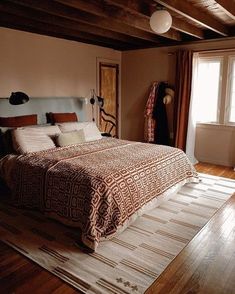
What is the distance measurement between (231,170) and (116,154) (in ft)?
8.29

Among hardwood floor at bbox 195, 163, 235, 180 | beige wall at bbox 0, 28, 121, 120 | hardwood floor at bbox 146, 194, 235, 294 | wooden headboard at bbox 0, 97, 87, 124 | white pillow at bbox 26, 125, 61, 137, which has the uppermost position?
beige wall at bbox 0, 28, 121, 120

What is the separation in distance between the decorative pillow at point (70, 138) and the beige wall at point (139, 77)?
225 cm

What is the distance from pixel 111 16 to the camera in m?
3.33

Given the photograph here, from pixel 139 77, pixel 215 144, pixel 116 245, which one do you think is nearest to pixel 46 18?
pixel 139 77

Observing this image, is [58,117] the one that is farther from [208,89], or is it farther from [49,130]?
[208,89]

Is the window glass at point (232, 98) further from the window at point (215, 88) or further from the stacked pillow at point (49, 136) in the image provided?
the stacked pillow at point (49, 136)

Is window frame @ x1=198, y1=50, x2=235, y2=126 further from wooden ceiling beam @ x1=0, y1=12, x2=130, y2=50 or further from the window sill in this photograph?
wooden ceiling beam @ x1=0, y1=12, x2=130, y2=50

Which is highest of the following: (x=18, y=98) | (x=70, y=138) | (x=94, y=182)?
(x=18, y=98)

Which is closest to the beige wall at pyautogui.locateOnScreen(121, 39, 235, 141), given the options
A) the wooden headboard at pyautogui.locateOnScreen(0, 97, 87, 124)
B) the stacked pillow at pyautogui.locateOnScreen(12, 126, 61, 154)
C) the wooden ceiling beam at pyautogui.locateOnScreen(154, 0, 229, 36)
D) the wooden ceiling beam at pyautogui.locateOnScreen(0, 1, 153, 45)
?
the wooden ceiling beam at pyautogui.locateOnScreen(154, 0, 229, 36)

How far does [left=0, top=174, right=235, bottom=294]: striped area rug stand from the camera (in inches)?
77.9

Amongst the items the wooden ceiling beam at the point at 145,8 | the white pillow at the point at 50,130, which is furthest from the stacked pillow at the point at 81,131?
the wooden ceiling beam at the point at 145,8

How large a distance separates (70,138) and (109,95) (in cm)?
240

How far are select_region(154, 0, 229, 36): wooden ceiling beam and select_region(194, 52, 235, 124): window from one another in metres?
0.56

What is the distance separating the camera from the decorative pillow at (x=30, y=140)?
3.31 metres
